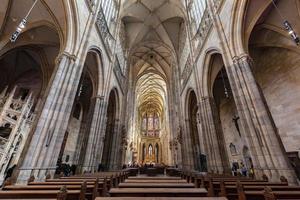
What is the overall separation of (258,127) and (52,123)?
8.46 meters

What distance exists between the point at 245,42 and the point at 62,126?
9838 millimetres

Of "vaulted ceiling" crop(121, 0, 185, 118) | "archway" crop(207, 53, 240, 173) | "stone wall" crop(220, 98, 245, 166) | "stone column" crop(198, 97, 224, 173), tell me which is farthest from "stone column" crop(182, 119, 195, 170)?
"vaulted ceiling" crop(121, 0, 185, 118)

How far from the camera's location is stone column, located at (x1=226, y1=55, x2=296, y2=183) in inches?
216

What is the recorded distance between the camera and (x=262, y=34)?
10109 millimetres

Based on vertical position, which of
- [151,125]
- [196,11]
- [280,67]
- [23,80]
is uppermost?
[196,11]

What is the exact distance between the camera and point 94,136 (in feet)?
35.0

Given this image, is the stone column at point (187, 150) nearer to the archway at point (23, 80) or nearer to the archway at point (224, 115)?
the archway at point (224, 115)

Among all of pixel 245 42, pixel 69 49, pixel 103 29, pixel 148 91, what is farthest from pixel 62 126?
pixel 148 91

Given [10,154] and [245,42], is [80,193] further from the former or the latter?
[10,154]

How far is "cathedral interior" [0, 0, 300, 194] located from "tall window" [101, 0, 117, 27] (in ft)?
0.27

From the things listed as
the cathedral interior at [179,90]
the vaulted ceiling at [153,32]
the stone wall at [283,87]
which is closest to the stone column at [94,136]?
the cathedral interior at [179,90]

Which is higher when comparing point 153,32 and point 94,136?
point 153,32

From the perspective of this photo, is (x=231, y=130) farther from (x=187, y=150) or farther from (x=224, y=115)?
(x=187, y=150)

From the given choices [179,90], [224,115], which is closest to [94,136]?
[179,90]
